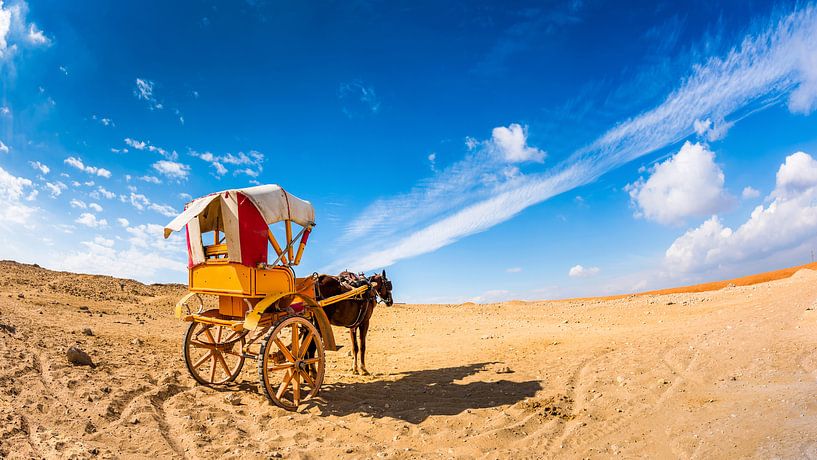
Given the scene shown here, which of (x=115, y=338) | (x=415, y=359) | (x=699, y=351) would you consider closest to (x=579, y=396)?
(x=699, y=351)

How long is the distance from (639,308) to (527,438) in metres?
16.5

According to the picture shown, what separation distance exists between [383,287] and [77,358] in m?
6.72

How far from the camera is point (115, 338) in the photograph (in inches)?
478

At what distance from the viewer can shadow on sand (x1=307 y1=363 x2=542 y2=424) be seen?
733 cm

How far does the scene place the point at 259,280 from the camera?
732 centimetres

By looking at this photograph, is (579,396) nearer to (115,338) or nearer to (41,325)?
(115,338)

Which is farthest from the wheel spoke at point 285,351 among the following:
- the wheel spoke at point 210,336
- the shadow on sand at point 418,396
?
the wheel spoke at point 210,336

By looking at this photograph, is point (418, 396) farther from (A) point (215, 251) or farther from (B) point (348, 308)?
(A) point (215, 251)

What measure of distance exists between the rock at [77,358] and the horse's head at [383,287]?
624 cm

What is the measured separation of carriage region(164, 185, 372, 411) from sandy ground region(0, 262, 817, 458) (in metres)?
0.80

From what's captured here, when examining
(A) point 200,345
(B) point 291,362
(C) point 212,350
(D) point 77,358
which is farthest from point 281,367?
(D) point 77,358

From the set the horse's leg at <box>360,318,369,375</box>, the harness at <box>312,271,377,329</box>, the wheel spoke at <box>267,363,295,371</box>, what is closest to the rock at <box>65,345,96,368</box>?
the wheel spoke at <box>267,363,295,371</box>

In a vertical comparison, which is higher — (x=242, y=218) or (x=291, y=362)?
(x=242, y=218)

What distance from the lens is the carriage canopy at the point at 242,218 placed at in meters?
7.10
